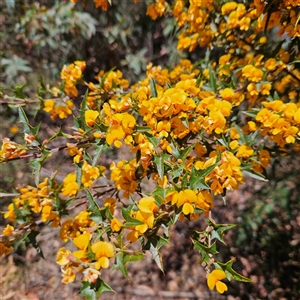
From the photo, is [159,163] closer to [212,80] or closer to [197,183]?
[197,183]

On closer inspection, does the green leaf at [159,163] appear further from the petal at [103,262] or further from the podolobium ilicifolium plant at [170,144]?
the petal at [103,262]

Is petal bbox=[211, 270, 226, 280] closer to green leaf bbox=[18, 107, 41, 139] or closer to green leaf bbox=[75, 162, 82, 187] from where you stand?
green leaf bbox=[75, 162, 82, 187]

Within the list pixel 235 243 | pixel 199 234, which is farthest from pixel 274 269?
pixel 199 234

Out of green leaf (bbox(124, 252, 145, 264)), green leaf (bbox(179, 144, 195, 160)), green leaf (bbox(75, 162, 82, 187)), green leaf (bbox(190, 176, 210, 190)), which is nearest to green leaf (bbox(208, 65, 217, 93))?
green leaf (bbox(179, 144, 195, 160))

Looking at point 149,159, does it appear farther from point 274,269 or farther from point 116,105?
point 274,269

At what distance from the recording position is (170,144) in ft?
3.06

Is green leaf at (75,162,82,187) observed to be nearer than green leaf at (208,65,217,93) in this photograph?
Yes

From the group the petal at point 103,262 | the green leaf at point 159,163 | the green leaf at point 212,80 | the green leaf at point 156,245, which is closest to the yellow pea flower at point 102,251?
the petal at point 103,262

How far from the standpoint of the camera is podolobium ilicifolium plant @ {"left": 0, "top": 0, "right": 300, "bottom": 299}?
841 mm

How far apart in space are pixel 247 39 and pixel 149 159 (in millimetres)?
853

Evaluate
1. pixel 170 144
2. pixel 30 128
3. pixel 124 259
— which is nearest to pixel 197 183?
pixel 170 144

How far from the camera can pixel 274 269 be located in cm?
199

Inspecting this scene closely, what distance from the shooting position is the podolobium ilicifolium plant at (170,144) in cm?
84

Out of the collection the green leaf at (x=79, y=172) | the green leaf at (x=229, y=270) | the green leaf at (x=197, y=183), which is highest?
the green leaf at (x=197, y=183)
